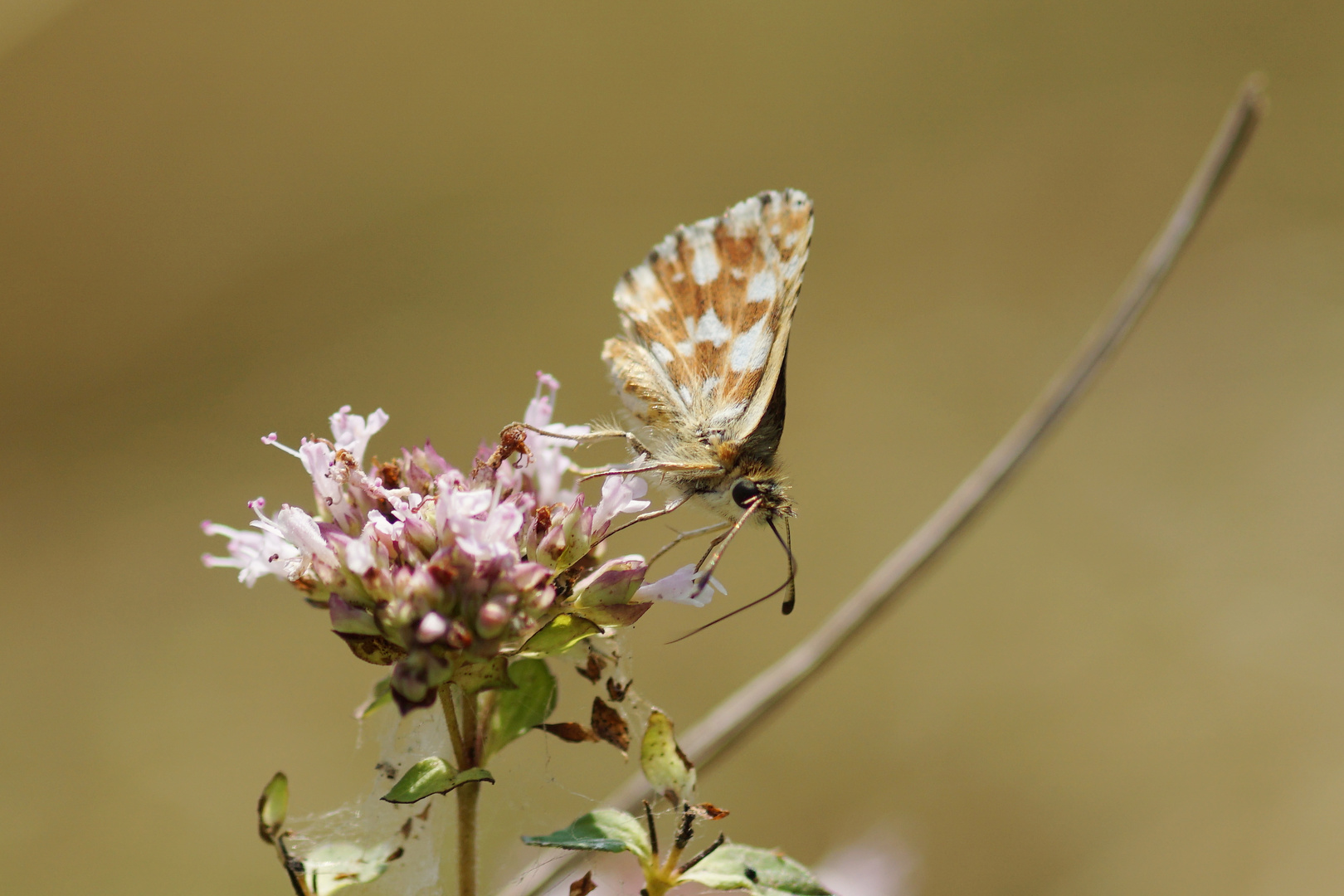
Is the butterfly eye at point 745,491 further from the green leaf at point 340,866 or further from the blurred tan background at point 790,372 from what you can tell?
the blurred tan background at point 790,372

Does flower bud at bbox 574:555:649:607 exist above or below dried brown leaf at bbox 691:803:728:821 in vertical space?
above

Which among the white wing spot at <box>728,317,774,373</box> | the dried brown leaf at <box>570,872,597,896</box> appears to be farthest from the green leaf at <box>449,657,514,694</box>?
the white wing spot at <box>728,317,774,373</box>

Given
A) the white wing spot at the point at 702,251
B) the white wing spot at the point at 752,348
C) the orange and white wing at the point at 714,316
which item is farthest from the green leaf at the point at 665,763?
the white wing spot at the point at 702,251

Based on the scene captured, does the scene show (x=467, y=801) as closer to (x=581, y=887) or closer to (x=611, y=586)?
(x=581, y=887)

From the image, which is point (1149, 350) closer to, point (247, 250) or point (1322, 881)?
point (1322, 881)

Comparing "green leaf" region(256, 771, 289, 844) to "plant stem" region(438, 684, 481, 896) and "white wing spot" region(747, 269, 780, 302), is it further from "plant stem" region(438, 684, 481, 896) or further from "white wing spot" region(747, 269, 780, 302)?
"white wing spot" region(747, 269, 780, 302)

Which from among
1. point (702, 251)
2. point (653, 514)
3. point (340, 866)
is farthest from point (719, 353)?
point (340, 866)

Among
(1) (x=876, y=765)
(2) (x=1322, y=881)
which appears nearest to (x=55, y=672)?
(1) (x=876, y=765)
